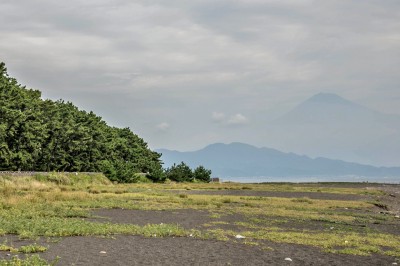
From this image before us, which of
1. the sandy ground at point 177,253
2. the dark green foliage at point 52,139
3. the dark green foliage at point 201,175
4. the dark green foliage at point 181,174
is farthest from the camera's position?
the dark green foliage at point 201,175

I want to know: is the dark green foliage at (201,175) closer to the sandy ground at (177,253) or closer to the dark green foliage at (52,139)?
the dark green foliage at (52,139)

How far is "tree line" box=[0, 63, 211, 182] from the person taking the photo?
70.4 meters

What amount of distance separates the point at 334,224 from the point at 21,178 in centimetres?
3763

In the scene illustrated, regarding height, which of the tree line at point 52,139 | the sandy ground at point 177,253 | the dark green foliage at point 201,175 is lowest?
the sandy ground at point 177,253

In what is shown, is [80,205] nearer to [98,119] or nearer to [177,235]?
[177,235]

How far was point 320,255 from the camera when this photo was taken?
64.5ft

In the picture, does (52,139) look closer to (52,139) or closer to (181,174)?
(52,139)

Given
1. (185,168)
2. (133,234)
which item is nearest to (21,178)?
(133,234)

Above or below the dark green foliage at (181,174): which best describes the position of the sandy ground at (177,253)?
below

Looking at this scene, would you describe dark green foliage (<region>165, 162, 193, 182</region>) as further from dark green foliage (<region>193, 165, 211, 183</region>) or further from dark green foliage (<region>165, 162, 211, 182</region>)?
dark green foliage (<region>193, 165, 211, 183</region>)

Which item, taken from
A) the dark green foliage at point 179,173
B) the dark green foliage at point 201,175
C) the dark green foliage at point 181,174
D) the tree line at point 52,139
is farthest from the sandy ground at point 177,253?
the dark green foliage at point 201,175

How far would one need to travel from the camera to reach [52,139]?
85.3 meters

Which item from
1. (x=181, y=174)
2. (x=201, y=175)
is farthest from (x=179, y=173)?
(x=201, y=175)

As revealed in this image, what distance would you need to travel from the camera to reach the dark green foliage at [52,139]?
7038cm
